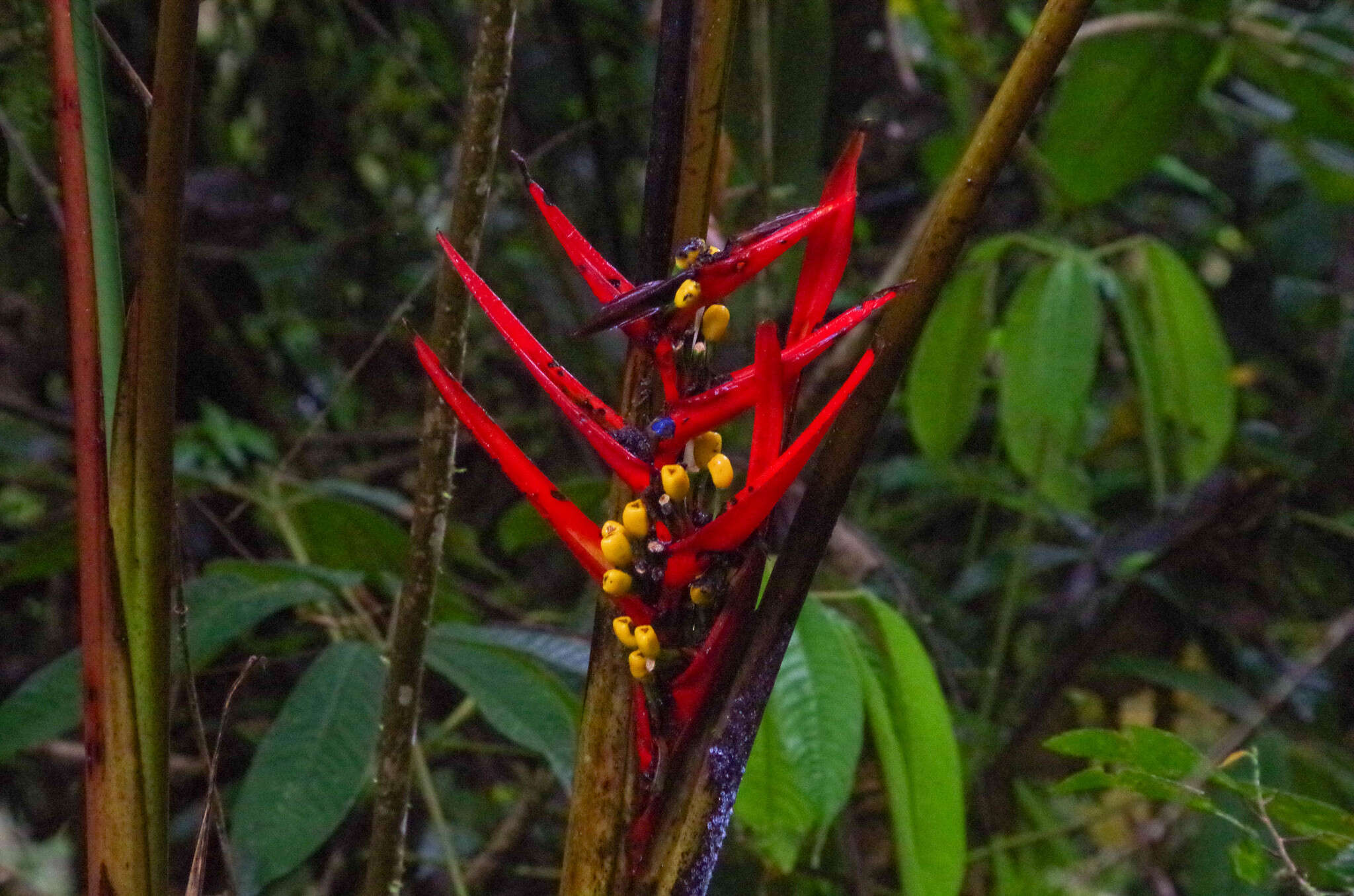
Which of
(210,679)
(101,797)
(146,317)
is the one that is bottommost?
(210,679)

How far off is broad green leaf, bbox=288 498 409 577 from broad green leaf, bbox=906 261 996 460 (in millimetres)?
464

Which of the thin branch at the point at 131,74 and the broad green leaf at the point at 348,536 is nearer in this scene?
the thin branch at the point at 131,74

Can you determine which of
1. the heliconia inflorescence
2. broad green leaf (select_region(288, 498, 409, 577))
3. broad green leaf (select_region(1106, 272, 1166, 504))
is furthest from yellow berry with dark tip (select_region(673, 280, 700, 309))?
broad green leaf (select_region(1106, 272, 1166, 504))

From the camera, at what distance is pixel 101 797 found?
0.36 m

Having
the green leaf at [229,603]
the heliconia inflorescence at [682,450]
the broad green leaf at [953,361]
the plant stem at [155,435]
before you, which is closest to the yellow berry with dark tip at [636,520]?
the heliconia inflorescence at [682,450]

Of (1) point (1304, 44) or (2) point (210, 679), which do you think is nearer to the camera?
(2) point (210, 679)

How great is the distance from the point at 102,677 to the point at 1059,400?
2.47 feet

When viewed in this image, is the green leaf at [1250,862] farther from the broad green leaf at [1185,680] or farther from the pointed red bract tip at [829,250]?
the broad green leaf at [1185,680]

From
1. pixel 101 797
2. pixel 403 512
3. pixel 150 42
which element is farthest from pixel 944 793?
pixel 150 42

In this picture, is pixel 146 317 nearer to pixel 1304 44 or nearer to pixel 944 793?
pixel 944 793

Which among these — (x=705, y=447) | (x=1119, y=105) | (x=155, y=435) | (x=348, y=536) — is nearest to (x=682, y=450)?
(x=705, y=447)

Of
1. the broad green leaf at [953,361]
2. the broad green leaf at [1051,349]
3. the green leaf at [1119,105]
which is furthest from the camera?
the green leaf at [1119,105]

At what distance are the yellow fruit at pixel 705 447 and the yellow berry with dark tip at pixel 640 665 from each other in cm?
6

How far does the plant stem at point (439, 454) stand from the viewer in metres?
0.50
